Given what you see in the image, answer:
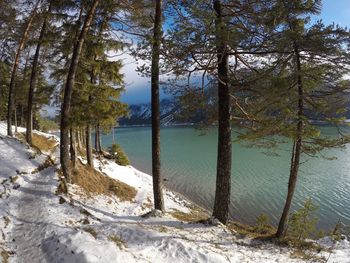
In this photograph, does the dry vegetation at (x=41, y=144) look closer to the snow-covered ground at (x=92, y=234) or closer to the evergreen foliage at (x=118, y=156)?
the evergreen foliage at (x=118, y=156)

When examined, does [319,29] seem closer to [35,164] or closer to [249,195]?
[35,164]

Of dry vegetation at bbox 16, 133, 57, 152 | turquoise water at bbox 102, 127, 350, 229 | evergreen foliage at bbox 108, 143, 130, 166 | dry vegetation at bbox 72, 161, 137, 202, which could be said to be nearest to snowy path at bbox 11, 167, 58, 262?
dry vegetation at bbox 72, 161, 137, 202

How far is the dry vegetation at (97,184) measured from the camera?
12.8m

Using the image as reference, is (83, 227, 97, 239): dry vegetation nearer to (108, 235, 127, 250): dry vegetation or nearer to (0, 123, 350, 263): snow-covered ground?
(0, 123, 350, 263): snow-covered ground

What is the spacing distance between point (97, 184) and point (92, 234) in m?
6.91

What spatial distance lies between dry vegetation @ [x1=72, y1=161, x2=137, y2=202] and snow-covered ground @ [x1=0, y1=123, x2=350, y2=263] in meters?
0.86

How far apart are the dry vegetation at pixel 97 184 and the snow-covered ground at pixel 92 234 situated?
33.8 inches

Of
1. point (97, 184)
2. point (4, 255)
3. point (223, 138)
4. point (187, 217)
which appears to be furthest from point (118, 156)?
point (4, 255)

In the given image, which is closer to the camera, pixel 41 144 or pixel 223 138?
pixel 223 138

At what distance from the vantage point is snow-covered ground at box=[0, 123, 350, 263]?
6.31 meters

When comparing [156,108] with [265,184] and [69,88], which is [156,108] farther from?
[265,184]

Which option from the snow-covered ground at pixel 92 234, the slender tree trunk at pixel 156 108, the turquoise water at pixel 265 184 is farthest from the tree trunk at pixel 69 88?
the turquoise water at pixel 265 184

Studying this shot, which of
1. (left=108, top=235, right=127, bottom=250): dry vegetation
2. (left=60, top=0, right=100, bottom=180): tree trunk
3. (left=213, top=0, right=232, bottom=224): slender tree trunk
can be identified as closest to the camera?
(left=108, top=235, right=127, bottom=250): dry vegetation

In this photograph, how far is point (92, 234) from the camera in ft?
23.2
